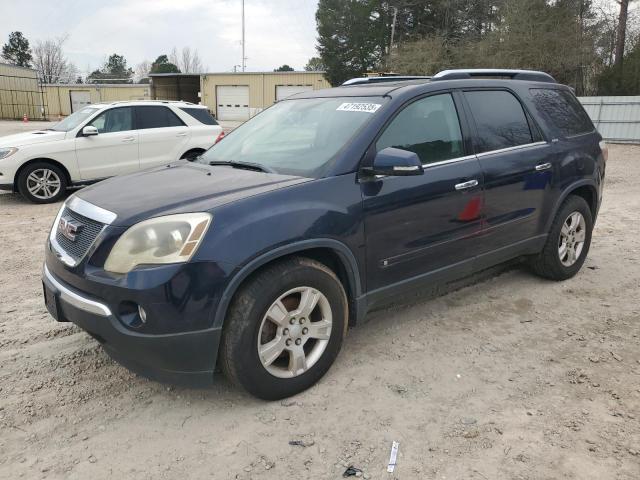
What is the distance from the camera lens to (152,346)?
8.55 ft

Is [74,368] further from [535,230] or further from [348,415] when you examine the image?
[535,230]

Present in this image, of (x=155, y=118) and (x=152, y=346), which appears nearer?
(x=152, y=346)

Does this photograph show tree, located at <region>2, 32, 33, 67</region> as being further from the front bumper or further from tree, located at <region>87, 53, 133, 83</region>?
the front bumper

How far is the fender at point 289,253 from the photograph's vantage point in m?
2.65

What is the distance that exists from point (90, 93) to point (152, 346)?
5802 centimetres

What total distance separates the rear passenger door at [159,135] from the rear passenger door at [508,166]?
6587mm

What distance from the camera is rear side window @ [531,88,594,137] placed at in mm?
4664

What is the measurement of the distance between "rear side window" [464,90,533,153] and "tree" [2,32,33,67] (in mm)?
87036

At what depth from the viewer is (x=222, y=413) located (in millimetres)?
2920

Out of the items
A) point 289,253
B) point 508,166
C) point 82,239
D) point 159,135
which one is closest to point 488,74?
point 508,166

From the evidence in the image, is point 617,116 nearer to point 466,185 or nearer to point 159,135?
point 159,135

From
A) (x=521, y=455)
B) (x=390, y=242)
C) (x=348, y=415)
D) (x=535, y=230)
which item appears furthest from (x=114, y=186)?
(x=535, y=230)

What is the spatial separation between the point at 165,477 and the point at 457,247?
241cm

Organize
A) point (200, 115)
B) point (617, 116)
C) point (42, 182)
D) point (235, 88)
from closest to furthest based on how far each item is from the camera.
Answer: point (42, 182) → point (200, 115) → point (617, 116) → point (235, 88)
